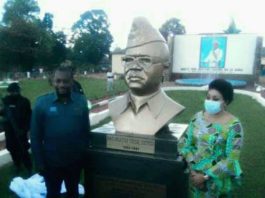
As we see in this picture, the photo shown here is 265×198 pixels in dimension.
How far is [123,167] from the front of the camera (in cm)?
328

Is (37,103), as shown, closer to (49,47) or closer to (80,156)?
(80,156)

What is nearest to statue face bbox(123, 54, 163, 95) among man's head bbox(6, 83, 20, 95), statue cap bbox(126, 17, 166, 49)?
statue cap bbox(126, 17, 166, 49)

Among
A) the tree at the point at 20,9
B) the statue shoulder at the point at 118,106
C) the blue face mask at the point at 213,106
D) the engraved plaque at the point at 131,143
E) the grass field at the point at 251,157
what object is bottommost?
the grass field at the point at 251,157

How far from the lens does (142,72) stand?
3.29 m

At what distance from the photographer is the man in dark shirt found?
3.03m

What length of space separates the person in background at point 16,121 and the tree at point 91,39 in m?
35.4

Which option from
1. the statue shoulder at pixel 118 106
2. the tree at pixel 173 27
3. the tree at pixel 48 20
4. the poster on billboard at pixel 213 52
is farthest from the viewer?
the tree at pixel 173 27

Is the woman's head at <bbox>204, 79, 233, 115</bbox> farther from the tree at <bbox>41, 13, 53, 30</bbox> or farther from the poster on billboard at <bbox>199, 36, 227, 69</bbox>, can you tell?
the tree at <bbox>41, 13, 53, 30</bbox>

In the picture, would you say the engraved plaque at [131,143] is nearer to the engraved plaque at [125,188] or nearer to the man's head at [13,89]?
the engraved plaque at [125,188]

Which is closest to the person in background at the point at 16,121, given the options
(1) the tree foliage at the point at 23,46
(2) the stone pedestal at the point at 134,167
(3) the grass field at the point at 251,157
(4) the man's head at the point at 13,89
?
(4) the man's head at the point at 13,89

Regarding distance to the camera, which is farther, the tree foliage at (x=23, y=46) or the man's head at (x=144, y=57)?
the tree foliage at (x=23, y=46)

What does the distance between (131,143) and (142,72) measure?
74 centimetres

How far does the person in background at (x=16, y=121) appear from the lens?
4598 millimetres

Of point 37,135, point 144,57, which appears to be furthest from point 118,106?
point 37,135
